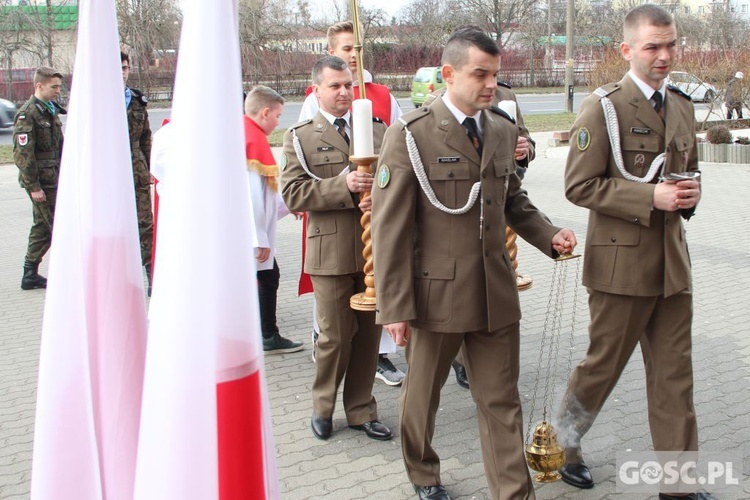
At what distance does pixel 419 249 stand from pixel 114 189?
1.57 m

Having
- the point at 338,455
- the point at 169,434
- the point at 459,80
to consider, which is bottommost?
the point at 338,455

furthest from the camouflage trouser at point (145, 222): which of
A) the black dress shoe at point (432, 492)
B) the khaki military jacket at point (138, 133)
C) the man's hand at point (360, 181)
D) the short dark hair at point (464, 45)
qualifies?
the short dark hair at point (464, 45)

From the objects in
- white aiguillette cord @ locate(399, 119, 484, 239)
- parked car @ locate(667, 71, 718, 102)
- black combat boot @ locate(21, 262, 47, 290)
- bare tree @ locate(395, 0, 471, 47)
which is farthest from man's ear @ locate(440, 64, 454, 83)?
bare tree @ locate(395, 0, 471, 47)

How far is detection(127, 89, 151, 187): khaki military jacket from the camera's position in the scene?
750 cm

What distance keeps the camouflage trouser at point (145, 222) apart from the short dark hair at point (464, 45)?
4822 mm

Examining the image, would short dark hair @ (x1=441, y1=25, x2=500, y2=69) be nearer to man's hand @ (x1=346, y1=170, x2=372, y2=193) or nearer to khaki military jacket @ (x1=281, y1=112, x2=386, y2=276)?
man's hand @ (x1=346, y1=170, x2=372, y2=193)

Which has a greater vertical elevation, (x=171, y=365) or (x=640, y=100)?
(x=640, y=100)

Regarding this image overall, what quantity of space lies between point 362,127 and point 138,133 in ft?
14.3

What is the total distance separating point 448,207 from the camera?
3348mm

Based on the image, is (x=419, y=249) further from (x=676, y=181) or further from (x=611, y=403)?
(x=611, y=403)

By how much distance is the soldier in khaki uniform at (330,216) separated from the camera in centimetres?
439

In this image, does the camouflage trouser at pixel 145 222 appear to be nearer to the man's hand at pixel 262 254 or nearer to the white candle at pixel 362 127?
the man's hand at pixel 262 254

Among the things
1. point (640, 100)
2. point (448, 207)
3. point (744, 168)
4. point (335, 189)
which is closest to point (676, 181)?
point (640, 100)

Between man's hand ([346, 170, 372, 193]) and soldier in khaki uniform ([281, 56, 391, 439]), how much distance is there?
260mm
